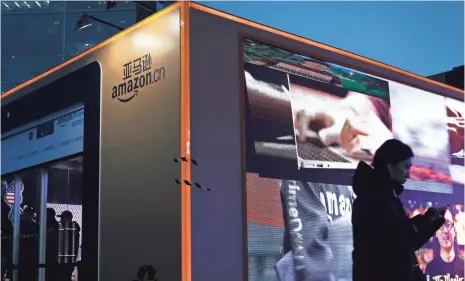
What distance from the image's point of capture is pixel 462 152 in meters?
5.09

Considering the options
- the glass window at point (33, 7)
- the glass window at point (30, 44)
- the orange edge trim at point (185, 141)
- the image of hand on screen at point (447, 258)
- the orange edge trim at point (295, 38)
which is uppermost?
the glass window at point (33, 7)

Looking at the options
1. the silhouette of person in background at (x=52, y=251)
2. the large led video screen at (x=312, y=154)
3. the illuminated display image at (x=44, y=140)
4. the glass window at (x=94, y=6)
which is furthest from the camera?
the glass window at (x=94, y=6)

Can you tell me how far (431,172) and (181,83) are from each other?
8.10ft

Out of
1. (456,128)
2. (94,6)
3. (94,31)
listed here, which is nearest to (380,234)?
(456,128)

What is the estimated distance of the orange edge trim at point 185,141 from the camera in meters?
3.00

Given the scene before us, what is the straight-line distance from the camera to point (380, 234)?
404cm

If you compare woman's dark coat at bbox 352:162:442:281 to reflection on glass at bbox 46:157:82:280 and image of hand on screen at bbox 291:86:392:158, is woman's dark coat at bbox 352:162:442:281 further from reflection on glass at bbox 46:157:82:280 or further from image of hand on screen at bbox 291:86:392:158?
reflection on glass at bbox 46:157:82:280

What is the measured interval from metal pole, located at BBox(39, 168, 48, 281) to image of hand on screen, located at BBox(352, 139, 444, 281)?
93.1 inches

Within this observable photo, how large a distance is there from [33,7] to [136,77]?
32.1 ft

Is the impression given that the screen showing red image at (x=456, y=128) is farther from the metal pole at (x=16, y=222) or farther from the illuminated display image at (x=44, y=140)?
the metal pole at (x=16, y=222)

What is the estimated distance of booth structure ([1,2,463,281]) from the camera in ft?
10.2

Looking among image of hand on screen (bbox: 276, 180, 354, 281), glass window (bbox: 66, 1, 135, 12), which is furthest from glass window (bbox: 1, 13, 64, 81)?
image of hand on screen (bbox: 276, 180, 354, 281)

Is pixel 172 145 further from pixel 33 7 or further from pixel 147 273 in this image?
pixel 33 7

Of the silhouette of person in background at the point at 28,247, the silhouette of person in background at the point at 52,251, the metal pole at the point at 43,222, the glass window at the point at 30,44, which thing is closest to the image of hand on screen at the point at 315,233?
the silhouette of person in background at the point at 52,251
